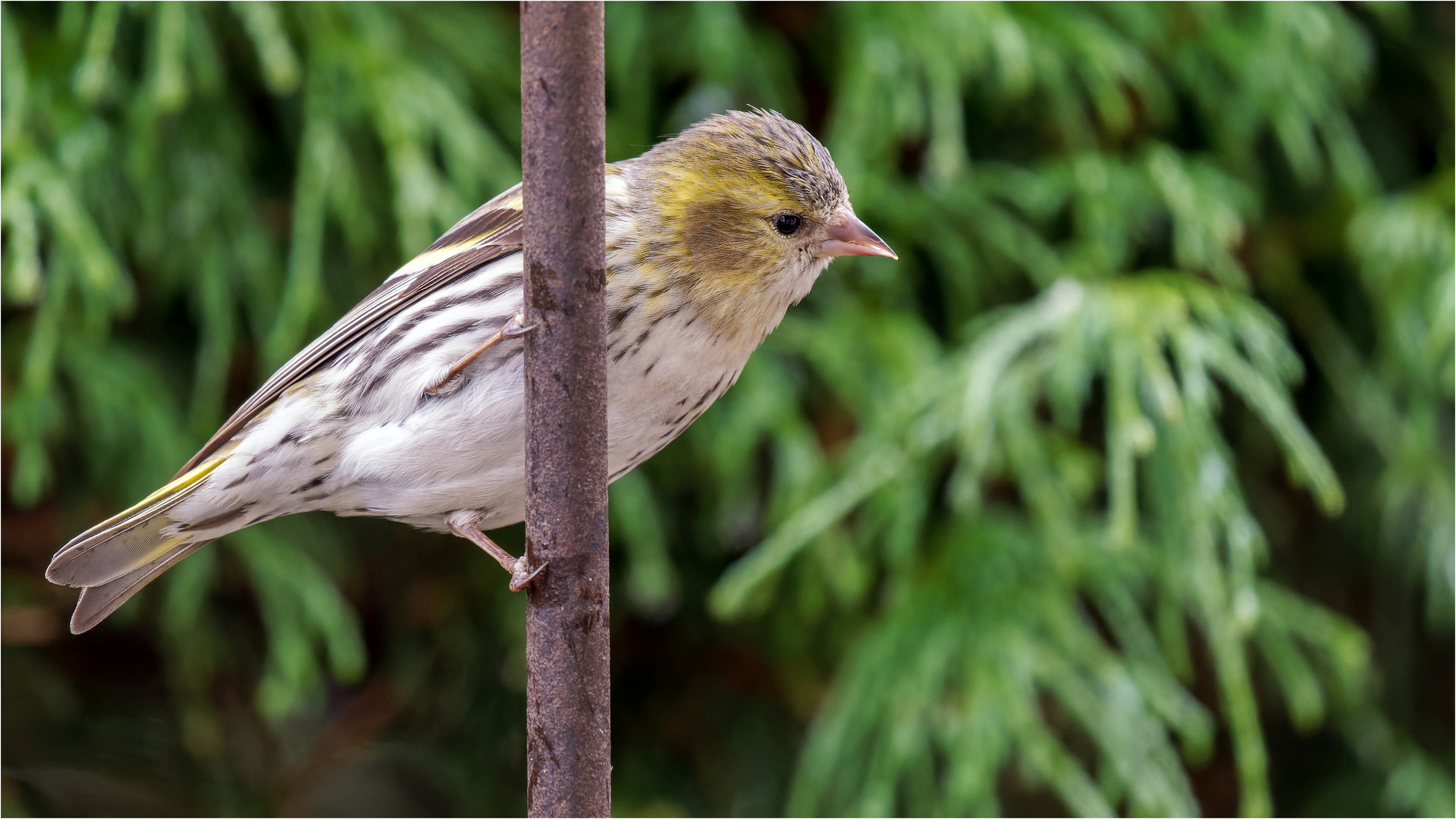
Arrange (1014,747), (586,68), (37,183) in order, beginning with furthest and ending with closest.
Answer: (1014,747), (37,183), (586,68)

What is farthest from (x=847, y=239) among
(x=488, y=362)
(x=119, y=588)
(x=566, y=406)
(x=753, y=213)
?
(x=119, y=588)

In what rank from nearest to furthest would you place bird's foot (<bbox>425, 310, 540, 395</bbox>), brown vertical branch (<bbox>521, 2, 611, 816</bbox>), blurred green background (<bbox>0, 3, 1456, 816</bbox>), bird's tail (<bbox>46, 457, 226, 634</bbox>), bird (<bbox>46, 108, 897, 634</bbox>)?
brown vertical branch (<bbox>521, 2, 611, 816</bbox>) < bird's foot (<bbox>425, 310, 540, 395</bbox>) < bird (<bbox>46, 108, 897, 634</bbox>) < bird's tail (<bbox>46, 457, 226, 634</bbox>) < blurred green background (<bbox>0, 3, 1456, 816</bbox>)

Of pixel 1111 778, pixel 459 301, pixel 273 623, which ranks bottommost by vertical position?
pixel 1111 778

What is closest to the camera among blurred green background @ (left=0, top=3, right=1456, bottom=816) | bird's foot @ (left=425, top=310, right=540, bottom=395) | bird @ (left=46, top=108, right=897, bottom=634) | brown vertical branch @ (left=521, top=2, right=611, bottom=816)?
brown vertical branch @ (left=521, top=2, right=611, bottom=816)

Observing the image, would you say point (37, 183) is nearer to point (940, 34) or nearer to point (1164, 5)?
point (940, 34)

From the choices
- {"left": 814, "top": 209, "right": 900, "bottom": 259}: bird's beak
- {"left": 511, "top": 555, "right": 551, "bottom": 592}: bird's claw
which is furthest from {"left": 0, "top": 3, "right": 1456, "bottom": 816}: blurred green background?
{"left": 511, "top": 555, "right": 551, "bottom": 592}: bird's claw

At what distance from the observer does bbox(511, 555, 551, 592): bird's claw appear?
2.99 ft

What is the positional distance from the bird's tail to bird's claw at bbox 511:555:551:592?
18.3 inches

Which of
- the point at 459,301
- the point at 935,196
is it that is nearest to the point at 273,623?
the point at 459,301

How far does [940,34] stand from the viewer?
1931 millimetres

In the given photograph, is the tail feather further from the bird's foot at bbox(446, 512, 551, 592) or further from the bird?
the bird's foot at bbox(446, 512, 551, 592)

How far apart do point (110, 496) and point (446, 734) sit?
26.5 inches

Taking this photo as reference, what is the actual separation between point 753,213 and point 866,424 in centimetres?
74

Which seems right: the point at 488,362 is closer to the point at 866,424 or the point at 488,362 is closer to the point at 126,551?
the point at 126,551
